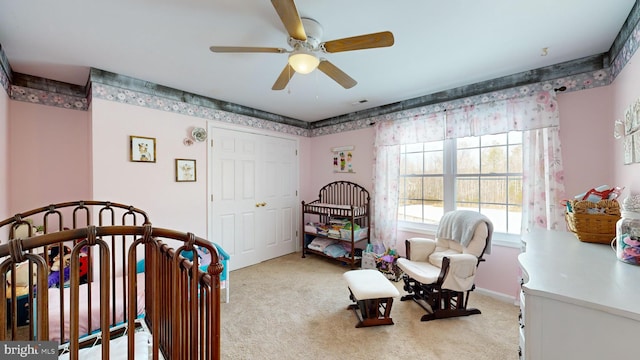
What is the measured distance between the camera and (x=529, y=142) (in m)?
2.52

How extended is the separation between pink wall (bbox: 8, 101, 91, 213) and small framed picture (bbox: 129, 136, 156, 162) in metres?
0.45

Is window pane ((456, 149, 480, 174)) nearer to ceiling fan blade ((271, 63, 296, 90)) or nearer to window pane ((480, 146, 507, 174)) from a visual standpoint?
window pane ((480, 146, 507, 174))

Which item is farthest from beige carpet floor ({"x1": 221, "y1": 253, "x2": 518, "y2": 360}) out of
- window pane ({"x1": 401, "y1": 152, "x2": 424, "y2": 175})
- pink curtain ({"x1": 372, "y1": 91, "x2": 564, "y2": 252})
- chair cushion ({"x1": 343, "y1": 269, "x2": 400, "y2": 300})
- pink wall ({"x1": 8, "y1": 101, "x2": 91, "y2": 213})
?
pink wall ({"x1": 8, "y1": 101, "x2": 91, "y2": 213})

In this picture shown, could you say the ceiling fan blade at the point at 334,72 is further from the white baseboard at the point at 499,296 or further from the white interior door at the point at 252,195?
the white baseboard at the point at 499,296

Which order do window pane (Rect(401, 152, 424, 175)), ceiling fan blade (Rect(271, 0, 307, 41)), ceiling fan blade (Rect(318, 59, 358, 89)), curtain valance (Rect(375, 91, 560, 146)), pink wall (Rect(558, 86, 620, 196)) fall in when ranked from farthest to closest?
1. window pane (Rect(401, 152, 424, 175))
2. curtain valance (Rect(375, 91, 560, 146))
3. pink wall (Rect(558, 86, 620, 196))
4. ceiling fan blade (Rect(318, 59, 358, 89))
5. ceiling fan blade (Rect(271, 0, 307, 41))

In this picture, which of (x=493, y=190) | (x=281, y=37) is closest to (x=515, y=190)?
(x=493, y=190)

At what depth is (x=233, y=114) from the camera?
362 cm

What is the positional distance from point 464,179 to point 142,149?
12.6 ft

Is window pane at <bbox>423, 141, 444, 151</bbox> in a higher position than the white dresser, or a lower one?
higher

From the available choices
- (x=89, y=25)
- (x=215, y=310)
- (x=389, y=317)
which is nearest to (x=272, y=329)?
(x=389, y=317)

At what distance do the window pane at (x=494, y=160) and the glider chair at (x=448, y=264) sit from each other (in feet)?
2.16

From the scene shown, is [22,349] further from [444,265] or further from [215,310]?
[444,265]

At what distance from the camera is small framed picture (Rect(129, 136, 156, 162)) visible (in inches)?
107

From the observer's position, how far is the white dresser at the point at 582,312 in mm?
823
